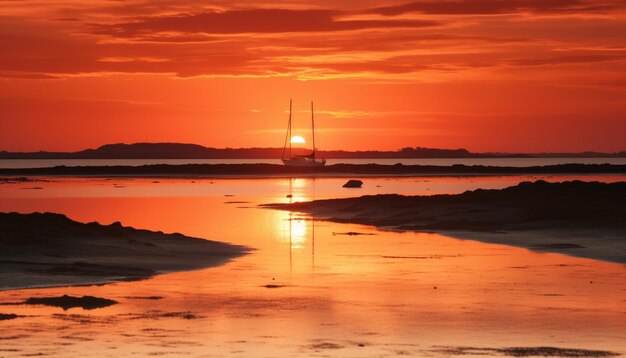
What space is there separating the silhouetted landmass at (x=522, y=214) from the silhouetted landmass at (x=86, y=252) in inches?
465

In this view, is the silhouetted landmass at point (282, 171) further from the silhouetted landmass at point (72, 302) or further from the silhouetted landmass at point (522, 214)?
the silhouetted landmass at point (72, 302)

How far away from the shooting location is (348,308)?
68.9 feet

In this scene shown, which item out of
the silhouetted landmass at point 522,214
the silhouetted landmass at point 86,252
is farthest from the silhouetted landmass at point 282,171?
the silhouetted landmass at point 86,252

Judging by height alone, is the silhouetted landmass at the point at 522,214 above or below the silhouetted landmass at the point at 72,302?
above

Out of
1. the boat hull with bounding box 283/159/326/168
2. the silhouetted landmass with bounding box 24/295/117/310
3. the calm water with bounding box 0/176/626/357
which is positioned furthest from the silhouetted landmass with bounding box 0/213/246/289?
the boat hull with bounding box 283/159/326/168

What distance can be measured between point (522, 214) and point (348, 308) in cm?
2931

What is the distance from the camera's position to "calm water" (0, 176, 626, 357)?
16.9m

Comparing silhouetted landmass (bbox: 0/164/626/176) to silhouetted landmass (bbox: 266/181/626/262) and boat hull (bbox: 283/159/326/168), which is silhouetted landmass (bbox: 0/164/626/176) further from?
silhouetted landmass (bbox: 266/181/626/262)

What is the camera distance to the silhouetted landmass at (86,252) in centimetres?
2627

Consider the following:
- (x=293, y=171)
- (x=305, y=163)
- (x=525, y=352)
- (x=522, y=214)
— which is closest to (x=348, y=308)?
(x=525, y=352)

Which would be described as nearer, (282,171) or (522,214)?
(522,214)

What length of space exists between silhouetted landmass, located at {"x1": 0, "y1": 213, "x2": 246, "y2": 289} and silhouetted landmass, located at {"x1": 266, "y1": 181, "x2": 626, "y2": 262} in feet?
38.8

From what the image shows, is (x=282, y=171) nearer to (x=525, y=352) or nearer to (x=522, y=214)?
(x=522, y=214)

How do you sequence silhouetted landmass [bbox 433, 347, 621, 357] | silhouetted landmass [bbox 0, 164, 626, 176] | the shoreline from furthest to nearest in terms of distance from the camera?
1. silhouetted landmass [bbox 0, 164, 626, 176]
2. the shoreline
3. silhouetted landmass [bbox 433, 347, 621, 357]
